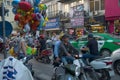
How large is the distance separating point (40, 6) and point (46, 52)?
2.45 metres

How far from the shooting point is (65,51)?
A: 9633 mm

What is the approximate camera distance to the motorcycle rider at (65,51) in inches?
379

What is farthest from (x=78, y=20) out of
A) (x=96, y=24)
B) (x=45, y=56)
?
(x=45, y=56)

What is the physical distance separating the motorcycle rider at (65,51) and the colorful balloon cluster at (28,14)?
4613mm

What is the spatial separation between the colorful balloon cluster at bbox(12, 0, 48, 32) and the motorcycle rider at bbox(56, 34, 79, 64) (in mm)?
4613

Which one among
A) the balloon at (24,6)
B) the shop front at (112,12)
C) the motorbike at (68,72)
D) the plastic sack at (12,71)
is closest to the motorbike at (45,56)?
the balloon at (24,6)

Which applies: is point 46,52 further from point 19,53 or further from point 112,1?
point 112,1

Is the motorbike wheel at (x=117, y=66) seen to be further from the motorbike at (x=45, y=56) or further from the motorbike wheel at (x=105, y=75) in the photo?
the motorbike at (x=45, y=56)

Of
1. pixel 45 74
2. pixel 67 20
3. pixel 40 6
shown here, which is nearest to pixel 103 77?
pixel 45 74

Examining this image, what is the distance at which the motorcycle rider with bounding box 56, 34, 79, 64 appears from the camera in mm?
9617

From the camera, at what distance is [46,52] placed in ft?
54.7

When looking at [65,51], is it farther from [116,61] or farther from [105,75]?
[116,61]

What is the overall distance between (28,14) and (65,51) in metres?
5.44

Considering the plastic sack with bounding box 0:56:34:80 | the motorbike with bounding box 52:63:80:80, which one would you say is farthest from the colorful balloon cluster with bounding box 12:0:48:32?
the plastic sack with bounding box 0:56:34:80
